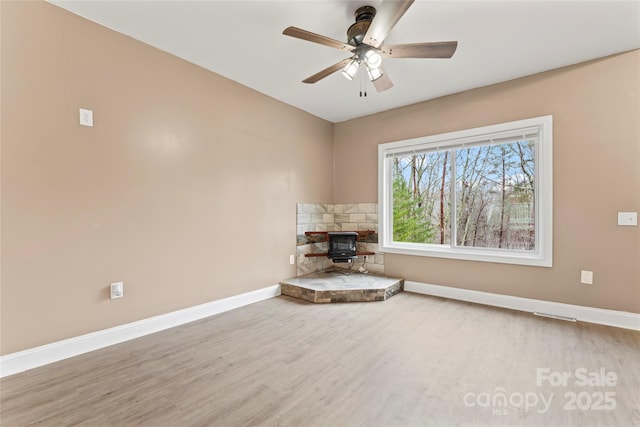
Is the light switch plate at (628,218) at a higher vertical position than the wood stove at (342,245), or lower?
higher

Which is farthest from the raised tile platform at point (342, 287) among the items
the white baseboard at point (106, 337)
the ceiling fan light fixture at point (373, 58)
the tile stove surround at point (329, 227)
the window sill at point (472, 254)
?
the ceiling fan light fixture at point (373, 58)

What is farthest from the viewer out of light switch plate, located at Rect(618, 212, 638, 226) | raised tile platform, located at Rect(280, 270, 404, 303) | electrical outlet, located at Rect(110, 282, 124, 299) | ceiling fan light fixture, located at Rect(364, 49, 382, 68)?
raised tile platform, located at Rect(280, 270, 404, 303)

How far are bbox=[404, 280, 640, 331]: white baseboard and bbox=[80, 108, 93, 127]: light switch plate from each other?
4011mm

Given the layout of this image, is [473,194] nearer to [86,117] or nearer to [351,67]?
[351,67]

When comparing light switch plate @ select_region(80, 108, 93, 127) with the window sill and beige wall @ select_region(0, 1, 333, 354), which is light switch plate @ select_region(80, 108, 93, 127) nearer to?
beige wall @ select_region(0, 1, 333, 354)

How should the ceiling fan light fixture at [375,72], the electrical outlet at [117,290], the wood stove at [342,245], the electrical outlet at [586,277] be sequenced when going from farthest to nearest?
1. the wood stove at [342,245]
2. the electrical outlet at [586,277]
3. the electrical outlet at [117,290]
4. the ceiling fan light fixture at [375,72]

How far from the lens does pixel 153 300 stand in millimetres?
2670

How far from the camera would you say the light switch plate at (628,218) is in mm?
2658

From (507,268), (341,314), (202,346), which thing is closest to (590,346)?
(507,268)

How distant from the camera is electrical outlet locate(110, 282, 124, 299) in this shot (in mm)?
2408

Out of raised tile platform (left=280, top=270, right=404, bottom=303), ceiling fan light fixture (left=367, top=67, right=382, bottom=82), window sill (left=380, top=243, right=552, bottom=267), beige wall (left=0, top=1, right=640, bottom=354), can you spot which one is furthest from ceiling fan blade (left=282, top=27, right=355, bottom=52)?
window sill (left=380, top=243, right=552, bottom=267)

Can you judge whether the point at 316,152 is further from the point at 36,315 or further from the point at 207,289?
the point at 36,315

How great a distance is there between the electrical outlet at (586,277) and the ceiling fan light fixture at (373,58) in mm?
2977

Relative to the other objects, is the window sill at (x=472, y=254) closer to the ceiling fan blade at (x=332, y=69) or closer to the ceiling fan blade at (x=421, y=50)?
the ceiling fan blade at (x=421, y=50)
